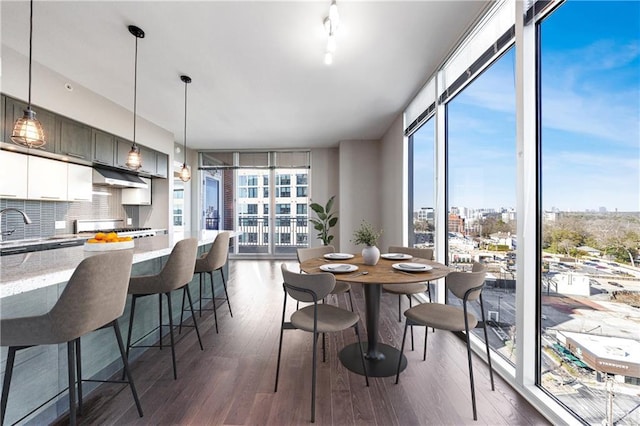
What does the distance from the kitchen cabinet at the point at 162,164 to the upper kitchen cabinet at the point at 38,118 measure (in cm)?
178

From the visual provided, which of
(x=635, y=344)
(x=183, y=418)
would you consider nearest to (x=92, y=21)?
(x=183, y=418)

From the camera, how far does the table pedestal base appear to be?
6.38 feet

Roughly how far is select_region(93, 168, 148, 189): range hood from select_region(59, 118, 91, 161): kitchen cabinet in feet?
1.16

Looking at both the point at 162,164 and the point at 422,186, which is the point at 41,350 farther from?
the point at 162,164

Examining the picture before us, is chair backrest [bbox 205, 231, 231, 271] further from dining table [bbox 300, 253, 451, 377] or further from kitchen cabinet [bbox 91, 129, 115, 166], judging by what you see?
kitchen cabinet [bbox 91, 129, 115, 166]

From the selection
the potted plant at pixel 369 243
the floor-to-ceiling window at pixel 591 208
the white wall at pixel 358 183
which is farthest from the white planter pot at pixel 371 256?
the white wall at pixel 358 183

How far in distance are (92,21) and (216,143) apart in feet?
12.4

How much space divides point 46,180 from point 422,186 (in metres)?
4.86

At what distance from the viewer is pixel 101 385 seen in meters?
1.79

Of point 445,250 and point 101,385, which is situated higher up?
point 445,250

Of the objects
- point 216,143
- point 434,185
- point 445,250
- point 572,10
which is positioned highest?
point 216,143

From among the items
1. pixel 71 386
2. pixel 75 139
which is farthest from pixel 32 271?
pixel 75 139

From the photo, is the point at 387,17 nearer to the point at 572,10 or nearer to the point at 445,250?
the point at 572,10

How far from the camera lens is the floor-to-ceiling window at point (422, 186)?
332 centimetres
